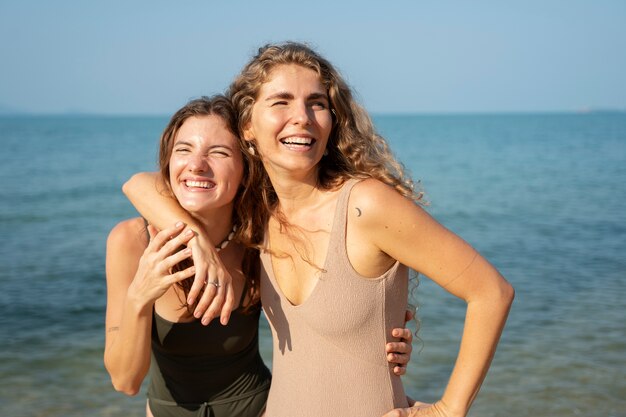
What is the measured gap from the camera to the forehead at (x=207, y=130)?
126 inches

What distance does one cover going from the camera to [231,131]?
3.28 m

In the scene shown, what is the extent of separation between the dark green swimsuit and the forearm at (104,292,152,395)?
0.78 ft

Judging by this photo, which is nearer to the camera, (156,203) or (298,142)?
(298,142)

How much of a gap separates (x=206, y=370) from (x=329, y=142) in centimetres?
122

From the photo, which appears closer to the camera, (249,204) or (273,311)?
(273,311)

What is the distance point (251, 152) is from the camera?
328 centimetres

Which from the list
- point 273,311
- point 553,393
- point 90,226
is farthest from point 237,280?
point 90,226

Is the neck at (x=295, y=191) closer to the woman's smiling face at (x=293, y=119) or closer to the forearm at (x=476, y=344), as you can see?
the woman's smiling face at (x=293, y=119)

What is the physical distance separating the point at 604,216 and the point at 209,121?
1617cm

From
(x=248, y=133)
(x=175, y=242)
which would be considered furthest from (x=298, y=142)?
(x=175, y=242)

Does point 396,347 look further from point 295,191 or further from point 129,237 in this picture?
point 129,237

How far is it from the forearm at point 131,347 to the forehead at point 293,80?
108 cm

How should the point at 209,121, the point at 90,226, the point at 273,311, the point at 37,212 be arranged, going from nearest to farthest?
the point at 273,311 < the point at 209,121 < the point at 90,226 < the point at 37,212

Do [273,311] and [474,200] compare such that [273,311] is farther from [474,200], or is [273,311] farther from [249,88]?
Result: [474,200]
